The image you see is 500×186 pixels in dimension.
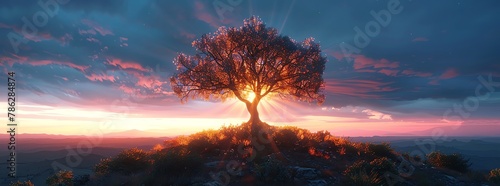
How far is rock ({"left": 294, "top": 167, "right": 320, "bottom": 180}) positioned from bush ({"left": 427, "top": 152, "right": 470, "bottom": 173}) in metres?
12.2

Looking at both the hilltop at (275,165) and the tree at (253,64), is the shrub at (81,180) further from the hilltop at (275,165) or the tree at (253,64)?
the tree at (253,64)

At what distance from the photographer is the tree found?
29328 millimetres

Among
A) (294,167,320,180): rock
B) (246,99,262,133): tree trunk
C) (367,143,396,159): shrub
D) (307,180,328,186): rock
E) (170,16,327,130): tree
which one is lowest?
(307,180,328,186): rock

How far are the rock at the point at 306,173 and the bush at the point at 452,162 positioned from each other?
12.2m

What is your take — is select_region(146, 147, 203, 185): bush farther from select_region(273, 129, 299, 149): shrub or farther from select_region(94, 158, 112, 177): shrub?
select_region(273, 129, 299, 149): shrub

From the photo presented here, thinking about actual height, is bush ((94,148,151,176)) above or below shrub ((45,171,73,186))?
above

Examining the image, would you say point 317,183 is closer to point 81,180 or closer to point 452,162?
point 81,180

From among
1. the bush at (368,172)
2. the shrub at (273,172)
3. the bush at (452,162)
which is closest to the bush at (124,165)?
the shrub at (273,172)

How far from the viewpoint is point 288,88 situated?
31828mm

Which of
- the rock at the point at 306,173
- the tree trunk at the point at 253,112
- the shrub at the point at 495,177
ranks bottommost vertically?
the shrub at the point at 495,177

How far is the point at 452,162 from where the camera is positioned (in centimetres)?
2420

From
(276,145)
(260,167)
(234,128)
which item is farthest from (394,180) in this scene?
(234,128)

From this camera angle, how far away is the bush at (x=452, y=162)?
2384 centimetres

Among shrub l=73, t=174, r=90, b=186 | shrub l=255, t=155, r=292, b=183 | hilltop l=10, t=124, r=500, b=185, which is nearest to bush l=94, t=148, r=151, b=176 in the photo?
hilltop l=10, t=124, r=500, b=185
